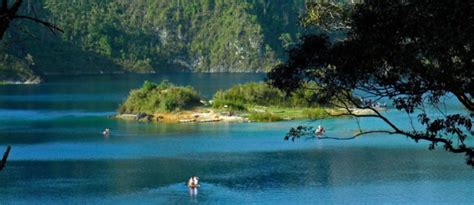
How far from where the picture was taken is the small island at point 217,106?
87312mm

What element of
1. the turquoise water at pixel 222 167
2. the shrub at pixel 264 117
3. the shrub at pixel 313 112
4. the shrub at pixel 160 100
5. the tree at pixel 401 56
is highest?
the shrub at pixel 160 100

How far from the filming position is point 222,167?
53125 mm

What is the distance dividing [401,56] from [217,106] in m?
76.7

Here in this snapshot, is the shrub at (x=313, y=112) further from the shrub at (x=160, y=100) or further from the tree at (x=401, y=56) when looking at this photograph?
the tree at (x=401, y=56)

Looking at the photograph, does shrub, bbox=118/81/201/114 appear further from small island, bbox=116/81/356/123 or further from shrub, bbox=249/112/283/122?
shrub, bbox=249/112/283/122

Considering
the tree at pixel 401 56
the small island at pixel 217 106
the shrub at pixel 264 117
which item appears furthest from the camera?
the small island at pixel 217 106

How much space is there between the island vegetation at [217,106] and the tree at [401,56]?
66839mm

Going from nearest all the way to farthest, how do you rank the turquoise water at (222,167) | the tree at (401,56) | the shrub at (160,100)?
the tree at (401,56), the turquoise water at (222,167), the shrub at (160,100)

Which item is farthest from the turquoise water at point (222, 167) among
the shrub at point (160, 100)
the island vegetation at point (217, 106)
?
the shrub at point (160, 100)

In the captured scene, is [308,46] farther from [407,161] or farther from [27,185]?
[407,161]

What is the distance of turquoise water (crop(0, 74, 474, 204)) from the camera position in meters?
43.2

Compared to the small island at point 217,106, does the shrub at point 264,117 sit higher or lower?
lower

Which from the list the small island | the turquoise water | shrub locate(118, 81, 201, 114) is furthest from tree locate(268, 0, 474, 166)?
Answer: shrub locate(118, 81, 201, 114)

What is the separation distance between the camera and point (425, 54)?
1585 centimetres
